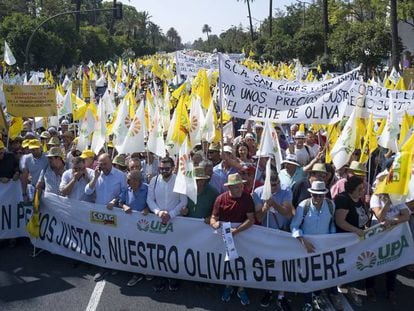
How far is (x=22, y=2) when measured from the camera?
66.6 meters

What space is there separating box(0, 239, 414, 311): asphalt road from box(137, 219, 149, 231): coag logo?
69 cm

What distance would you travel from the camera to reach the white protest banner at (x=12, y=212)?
782 centimetres

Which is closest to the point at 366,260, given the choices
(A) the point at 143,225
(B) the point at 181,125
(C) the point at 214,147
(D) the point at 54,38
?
(A) the point at 143,225

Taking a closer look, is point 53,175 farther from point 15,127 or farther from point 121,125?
point 15,127

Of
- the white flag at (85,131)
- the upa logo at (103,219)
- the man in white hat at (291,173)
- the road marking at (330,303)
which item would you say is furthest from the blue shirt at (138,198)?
the white flag at (85,131)

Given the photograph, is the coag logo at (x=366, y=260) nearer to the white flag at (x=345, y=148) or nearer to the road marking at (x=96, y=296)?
the white flag at (x=345, y=148)

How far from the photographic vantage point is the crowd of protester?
19.3 ft

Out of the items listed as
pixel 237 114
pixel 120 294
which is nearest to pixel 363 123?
pixel 237 114

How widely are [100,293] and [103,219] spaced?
3.25ft

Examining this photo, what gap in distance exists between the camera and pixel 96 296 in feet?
20.3

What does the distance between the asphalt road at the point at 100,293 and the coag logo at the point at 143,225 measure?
686 millimetres

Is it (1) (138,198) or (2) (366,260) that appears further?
(1) (138,198)

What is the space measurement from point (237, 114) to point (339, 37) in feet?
87.4

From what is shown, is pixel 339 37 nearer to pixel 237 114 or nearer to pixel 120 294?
pixel 237 114
